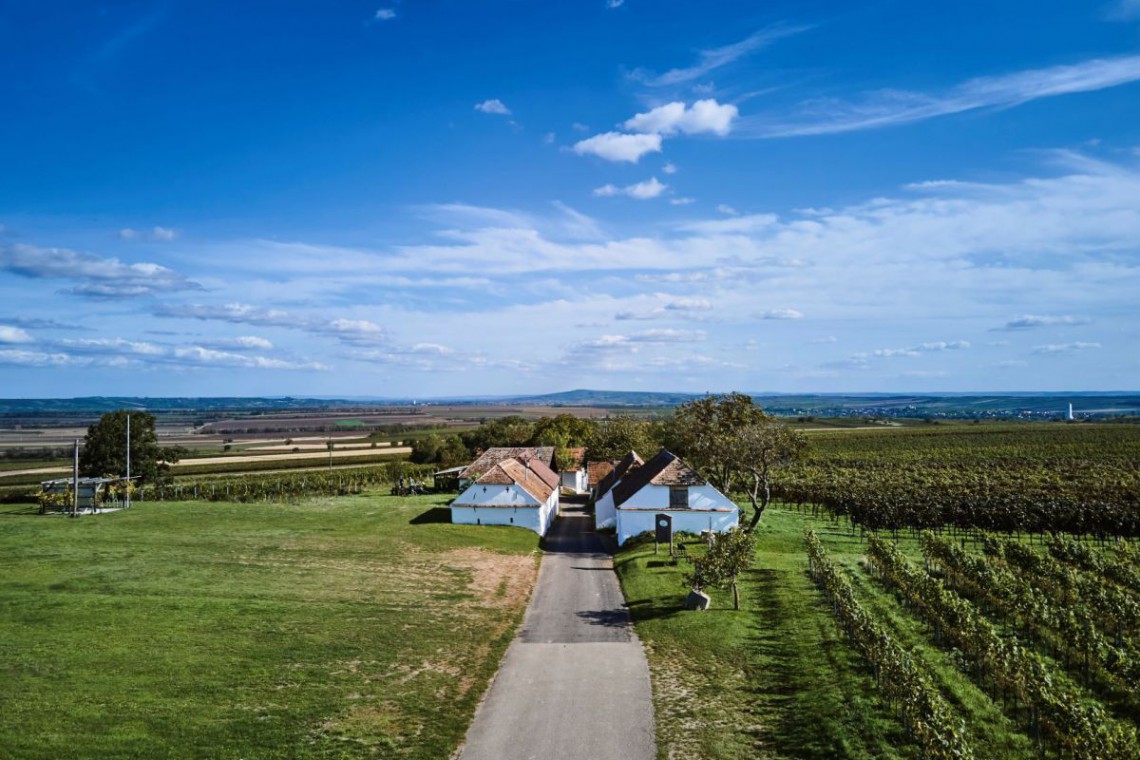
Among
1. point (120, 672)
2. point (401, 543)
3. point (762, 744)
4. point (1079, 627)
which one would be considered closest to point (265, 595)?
point (120, 672)

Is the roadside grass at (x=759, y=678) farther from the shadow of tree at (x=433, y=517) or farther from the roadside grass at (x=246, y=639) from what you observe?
the shadow of tree at (x=433, y=517)

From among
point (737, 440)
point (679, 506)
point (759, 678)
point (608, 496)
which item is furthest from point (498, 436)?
point (759, 678)

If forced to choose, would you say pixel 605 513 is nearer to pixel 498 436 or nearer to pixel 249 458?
pixel 498 436

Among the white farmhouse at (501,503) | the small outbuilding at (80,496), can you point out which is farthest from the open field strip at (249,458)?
the white farmhouse at (501,503)

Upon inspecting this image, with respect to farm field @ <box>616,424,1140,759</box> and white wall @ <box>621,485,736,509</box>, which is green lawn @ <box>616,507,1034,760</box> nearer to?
farm field @ <box>616,424,1140,759</box>

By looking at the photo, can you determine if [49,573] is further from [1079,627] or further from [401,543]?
[1079,627]

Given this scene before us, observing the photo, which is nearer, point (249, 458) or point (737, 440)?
point (737, 440)
